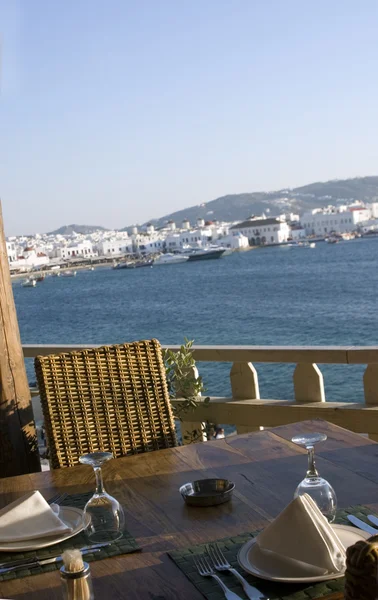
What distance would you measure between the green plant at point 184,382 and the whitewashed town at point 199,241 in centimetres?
6521

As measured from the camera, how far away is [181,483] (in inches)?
65.5

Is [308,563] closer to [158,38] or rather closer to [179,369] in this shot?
[179,369]

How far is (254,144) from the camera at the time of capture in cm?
4091

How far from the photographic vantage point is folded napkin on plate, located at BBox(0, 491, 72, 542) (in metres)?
1.37

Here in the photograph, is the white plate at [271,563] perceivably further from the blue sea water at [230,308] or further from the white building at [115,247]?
the white building at [115,247]

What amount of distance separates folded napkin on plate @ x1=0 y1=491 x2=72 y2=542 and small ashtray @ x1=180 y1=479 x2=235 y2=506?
246 mm

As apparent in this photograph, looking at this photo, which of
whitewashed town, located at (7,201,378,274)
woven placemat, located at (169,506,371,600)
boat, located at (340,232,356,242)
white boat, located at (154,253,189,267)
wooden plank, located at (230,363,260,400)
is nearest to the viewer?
woven placemat, located at (169,506,371,600)

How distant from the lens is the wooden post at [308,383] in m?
2.92

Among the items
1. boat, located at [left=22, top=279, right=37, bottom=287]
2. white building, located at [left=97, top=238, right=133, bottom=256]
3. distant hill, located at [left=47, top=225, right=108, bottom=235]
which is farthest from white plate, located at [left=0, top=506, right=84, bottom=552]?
distant hill, located at [left=47, top=225, right=108, bottom=235]

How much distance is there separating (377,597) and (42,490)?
106cm

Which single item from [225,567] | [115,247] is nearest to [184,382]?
[225,567]

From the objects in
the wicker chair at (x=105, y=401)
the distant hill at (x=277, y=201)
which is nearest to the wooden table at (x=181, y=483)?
the wicker chair at (x=105, y=401)

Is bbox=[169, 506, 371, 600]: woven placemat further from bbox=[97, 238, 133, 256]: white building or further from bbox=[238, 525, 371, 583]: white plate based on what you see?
bbox=[97, 238, 133, 256]: white building

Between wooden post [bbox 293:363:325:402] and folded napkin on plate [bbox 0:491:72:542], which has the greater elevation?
folded napkin on plate [bbox 0:491:72:542]
